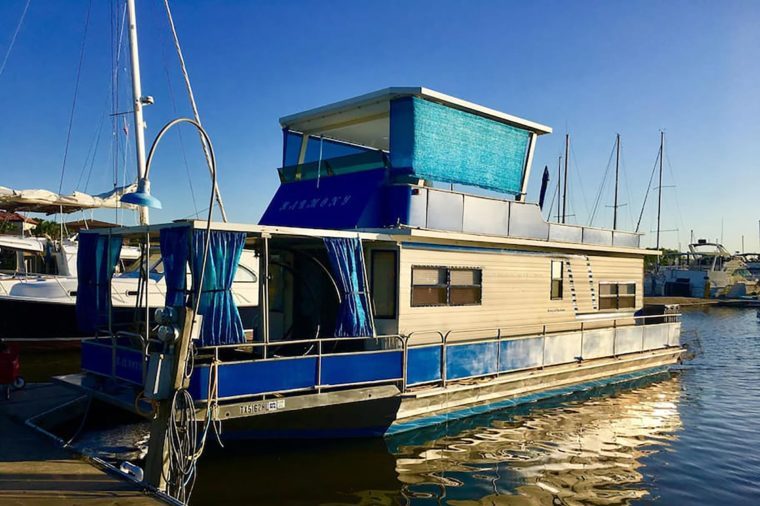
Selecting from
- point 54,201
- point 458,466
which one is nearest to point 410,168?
point 458,466

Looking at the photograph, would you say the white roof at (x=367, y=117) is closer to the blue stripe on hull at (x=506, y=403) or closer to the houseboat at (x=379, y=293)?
the houseboat at (x=379, y=293)

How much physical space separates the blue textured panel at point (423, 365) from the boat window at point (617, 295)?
7.15 meters

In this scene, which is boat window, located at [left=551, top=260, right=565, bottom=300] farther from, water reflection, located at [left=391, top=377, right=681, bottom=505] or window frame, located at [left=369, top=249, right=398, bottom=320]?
window frame, located at [left=369, top=249, right=398, bottom=320]

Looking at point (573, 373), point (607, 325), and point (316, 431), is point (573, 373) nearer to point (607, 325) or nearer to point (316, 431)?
point (607, 325)

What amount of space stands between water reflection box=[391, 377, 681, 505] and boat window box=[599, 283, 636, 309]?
10.7 feet

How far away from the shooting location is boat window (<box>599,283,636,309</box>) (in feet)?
53.2

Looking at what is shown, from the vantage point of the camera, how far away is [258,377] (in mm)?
8609

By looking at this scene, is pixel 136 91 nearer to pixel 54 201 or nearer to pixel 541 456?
pixel 54 201

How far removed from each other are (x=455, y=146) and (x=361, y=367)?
16.5 ft

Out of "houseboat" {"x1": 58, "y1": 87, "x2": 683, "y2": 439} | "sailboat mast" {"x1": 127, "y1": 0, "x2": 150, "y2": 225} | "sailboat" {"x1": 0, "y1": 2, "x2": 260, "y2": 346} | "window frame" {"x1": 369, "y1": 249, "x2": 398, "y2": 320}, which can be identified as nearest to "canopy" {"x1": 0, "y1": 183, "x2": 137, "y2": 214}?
"sailboat" {"x1": 0, "y1": 2, "x2": 260, "y2": 346}

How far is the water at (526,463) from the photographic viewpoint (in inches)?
341

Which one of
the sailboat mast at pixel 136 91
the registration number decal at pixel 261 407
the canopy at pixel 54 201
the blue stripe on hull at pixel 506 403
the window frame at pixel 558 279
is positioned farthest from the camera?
the canopy at pixel 54 201

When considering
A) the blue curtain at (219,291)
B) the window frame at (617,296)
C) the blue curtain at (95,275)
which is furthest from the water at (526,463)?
the window frame at (617,296)

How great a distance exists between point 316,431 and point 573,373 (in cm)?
698
